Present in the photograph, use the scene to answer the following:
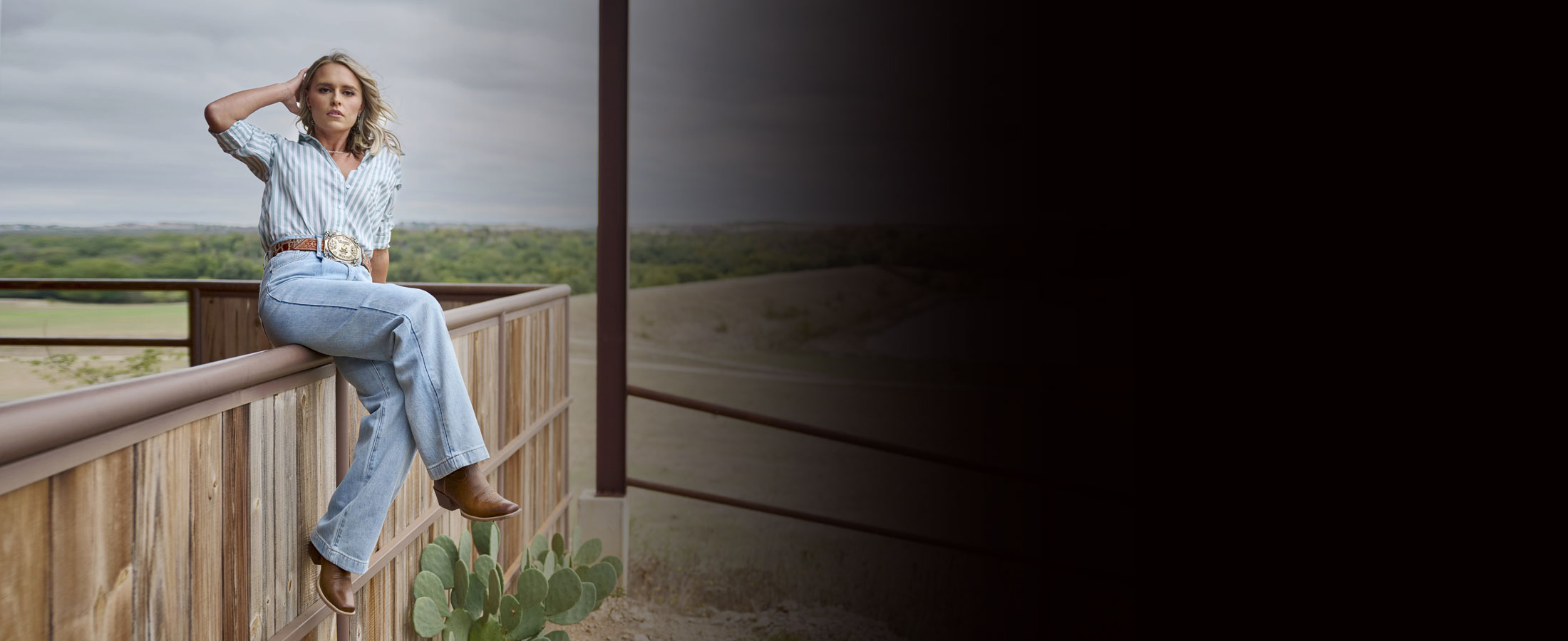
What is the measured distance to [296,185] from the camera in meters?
1.63

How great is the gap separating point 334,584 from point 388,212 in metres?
0.78

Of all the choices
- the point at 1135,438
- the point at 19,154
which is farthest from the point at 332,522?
the point at 19,154

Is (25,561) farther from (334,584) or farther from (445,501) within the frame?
(445,501)

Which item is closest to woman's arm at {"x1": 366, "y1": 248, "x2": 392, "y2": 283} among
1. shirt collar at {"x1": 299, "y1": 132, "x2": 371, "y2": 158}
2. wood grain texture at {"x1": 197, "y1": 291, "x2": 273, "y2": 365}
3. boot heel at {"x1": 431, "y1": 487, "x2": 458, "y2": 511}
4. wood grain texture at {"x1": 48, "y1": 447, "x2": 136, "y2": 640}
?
shirt collar at {"x1": 299, "y1": 132, "x2": 371, "y2": 158}

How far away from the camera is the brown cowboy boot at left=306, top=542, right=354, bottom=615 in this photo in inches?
58.6

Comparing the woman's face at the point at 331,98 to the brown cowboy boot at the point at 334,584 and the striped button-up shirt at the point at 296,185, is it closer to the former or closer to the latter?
the striped button-up shirt at the point at 296,185

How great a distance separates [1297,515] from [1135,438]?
6.36ft

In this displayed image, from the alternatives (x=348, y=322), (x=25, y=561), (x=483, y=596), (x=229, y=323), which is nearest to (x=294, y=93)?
(x=348, y=322)

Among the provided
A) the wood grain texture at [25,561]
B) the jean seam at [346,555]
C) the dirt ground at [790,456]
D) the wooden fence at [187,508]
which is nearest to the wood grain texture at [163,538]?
the wooden fence at [187,508]

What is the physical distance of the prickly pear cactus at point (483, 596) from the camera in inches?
84.6

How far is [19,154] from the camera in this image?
55.7 feet

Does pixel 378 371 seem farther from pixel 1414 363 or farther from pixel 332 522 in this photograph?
pixel 1414 363

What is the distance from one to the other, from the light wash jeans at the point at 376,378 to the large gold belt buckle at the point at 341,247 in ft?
0.21

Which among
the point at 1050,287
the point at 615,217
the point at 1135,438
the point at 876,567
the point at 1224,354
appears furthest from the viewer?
the point at 1050,287
